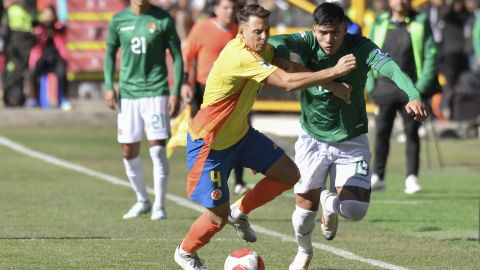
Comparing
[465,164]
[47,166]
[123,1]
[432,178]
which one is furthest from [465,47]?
[47,166]

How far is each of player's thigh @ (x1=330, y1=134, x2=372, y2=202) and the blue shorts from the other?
504mm

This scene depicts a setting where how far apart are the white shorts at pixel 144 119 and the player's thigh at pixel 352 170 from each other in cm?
237

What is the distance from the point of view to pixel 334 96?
225 inches

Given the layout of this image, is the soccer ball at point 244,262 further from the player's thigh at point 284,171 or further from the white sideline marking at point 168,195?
the white sideline marking at point 168,195

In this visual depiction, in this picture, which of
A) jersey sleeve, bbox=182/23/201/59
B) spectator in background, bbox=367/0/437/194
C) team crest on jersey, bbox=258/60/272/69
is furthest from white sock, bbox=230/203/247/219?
spectator in background, bbox=367/0/437/194

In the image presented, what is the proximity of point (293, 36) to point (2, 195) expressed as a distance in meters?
4.67

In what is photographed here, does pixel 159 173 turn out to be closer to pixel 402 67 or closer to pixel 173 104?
pixel 173 104

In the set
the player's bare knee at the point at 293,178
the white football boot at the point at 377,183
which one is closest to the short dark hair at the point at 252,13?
the player's bare knee at the point at 293,178

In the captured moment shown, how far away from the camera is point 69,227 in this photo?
704cm

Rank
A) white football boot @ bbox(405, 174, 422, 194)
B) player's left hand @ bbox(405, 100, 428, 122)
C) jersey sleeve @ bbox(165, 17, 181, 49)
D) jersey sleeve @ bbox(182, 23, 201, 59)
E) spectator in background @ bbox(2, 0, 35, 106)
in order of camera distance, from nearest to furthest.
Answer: player's left hand @ bbox(405, 100, 428, 122), jersey sleeve @ bbox(165, 17, 181, 49), jersey sleeve @ bbox(182, 23, 201, 59), white football boot @ bbox(405, 174, 422, 194), spectator in background @ bbox(2, 0, 35, 106)

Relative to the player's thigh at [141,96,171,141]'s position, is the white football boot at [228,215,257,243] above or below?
below

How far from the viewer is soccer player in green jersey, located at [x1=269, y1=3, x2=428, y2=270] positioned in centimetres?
558

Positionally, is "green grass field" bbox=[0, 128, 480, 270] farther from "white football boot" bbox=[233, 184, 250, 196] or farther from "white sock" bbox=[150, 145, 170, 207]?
"white football boot" bbox=[233, 184, 250, 196]

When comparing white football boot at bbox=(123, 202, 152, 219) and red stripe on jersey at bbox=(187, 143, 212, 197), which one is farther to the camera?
white football boot at bbox=(123, 202, 152, 219)
